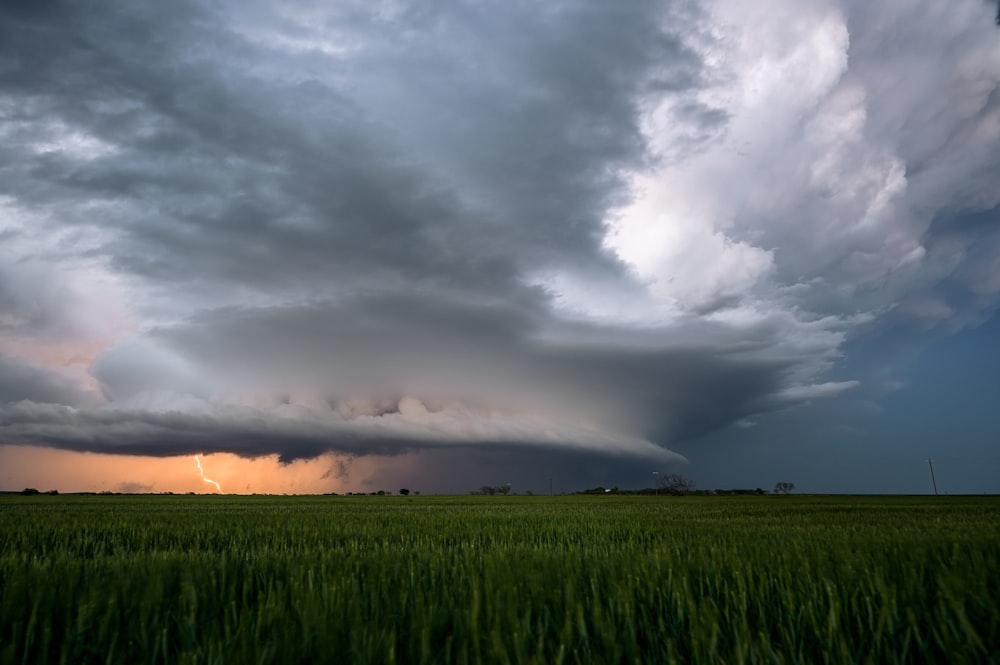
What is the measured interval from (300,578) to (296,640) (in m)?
1.59

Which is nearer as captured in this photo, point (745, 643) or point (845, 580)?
point (745, 643)

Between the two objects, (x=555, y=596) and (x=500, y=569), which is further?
(x=500, y=569)

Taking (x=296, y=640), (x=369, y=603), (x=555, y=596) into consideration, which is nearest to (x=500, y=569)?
(x=555, y=596)

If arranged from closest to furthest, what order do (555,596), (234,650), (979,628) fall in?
(234,650), (979,628), (555,596)

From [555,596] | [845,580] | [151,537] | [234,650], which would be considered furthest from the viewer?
[151,537]

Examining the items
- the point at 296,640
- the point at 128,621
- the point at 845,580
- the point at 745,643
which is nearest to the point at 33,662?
the point at 128,621

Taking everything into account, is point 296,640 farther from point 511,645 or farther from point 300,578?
point 300,578

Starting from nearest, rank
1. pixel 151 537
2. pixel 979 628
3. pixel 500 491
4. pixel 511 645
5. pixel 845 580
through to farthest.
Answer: pixel 511 645 < pixel 979 628 < pixel 845 580 < pixel 151 537 < pixel 500 491

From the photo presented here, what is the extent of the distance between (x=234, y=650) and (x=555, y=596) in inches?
70.2

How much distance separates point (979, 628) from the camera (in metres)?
2.94

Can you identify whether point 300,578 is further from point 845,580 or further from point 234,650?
point 845,580

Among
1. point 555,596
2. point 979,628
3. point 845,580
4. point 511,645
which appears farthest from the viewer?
point 845,580

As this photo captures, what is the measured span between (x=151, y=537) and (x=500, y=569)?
8320 mm

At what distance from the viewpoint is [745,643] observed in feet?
8.18
